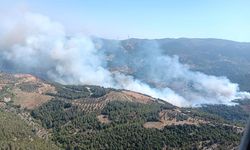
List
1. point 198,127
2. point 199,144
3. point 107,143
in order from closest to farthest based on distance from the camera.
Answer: point 199,144 → point 107,143 → point 198,127

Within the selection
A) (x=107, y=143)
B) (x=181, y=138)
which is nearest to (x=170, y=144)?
(x=181, y=138)

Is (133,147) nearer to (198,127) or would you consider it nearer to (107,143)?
(107,143)

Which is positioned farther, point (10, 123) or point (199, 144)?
point (10, 123)

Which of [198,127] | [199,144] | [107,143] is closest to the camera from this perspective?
[199,144]

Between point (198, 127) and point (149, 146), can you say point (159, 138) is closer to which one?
point (149, 146)

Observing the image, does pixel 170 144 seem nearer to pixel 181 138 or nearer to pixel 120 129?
pixel 181 138

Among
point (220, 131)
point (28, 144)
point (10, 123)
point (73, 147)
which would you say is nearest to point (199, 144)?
point (220, 131)

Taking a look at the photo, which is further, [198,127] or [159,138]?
[198,127]

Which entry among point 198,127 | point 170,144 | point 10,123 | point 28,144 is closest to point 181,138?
point 170,144
